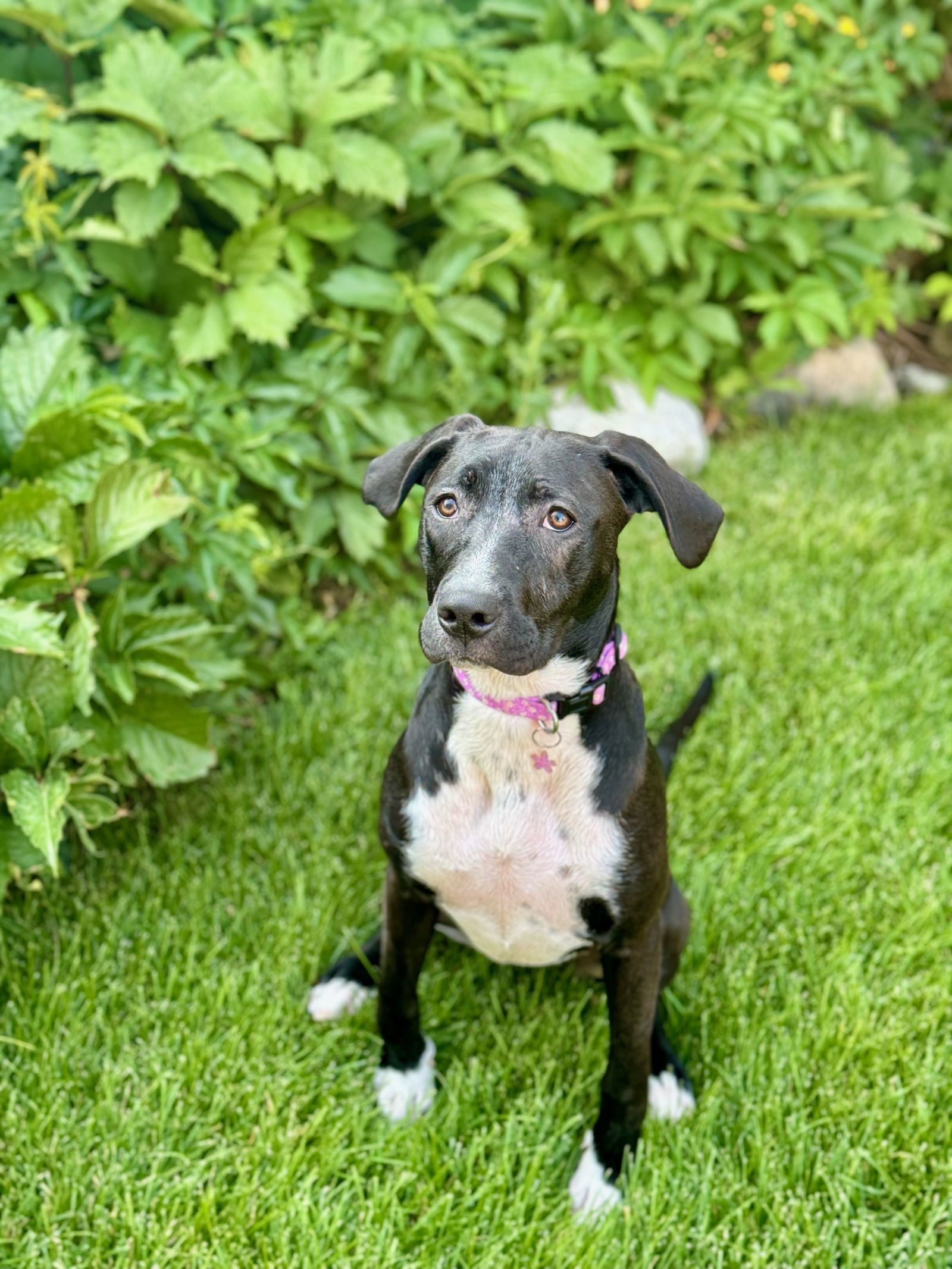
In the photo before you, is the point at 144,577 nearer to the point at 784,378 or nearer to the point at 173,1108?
the point at 173,1108

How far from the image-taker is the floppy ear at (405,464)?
2.34 metres

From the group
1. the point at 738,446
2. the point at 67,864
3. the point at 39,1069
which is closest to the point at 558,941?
the point at 39,1069

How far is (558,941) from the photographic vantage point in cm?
252

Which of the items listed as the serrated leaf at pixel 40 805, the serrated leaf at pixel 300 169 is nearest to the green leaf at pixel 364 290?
the serrated leaf at pixel 300 169

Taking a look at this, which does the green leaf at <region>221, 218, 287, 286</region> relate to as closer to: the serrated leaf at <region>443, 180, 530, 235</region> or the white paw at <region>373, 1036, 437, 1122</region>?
the serrated leaf at <region>443, 180, 530, 235</region>

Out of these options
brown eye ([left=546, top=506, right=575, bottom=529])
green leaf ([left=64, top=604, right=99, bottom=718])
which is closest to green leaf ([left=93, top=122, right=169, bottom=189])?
green leaf ([left=64, top=604, right=99, bottom=718])

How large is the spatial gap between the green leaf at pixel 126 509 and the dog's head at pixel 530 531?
1018 mm

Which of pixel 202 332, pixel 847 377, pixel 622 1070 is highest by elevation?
pixel 202 332

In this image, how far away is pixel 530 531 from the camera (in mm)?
2062

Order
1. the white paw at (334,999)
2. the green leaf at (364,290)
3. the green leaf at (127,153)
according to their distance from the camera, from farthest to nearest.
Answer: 1. the green leaf at (364,290)
2. the green leaf at (127,153)
3. the white paw at (334,999)

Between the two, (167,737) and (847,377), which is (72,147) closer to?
(167,737)

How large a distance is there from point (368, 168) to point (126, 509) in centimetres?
176

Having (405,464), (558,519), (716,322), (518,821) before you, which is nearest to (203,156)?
(405,464)

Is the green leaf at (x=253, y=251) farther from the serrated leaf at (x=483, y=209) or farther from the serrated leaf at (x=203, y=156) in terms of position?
the serrated leaf at (x=483, y=209)
